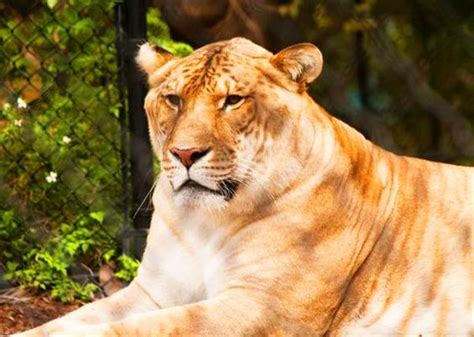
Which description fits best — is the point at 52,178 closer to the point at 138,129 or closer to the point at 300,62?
the point at 138,129

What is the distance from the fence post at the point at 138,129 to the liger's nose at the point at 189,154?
1.21m

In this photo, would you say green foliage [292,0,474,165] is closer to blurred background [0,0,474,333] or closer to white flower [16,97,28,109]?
blurred background [0,0,474,333]

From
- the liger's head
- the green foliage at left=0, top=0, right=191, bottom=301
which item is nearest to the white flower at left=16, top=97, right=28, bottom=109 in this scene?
the green foliage at left=0, top=0, right=191, bottom=301

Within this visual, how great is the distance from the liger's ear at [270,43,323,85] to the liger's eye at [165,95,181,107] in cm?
22

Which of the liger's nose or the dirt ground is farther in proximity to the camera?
the dirt ground

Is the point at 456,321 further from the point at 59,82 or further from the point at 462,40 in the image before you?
the point at 59,82

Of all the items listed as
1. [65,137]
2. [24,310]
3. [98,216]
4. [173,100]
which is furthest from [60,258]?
[173,100]

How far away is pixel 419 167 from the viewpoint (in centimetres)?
332

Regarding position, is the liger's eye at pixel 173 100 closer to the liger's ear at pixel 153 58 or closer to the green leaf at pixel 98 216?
the liger's ear at pixel 153 58

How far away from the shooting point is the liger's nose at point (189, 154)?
2.89 meters

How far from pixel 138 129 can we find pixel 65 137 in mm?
307

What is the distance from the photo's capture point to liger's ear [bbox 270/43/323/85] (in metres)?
3.01

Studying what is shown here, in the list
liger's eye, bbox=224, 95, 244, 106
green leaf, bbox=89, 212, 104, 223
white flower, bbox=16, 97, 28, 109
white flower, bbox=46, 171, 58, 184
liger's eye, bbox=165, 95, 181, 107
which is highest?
liger's eye, bbox=165, 95, 181, 107

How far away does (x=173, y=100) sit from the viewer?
3082mm
